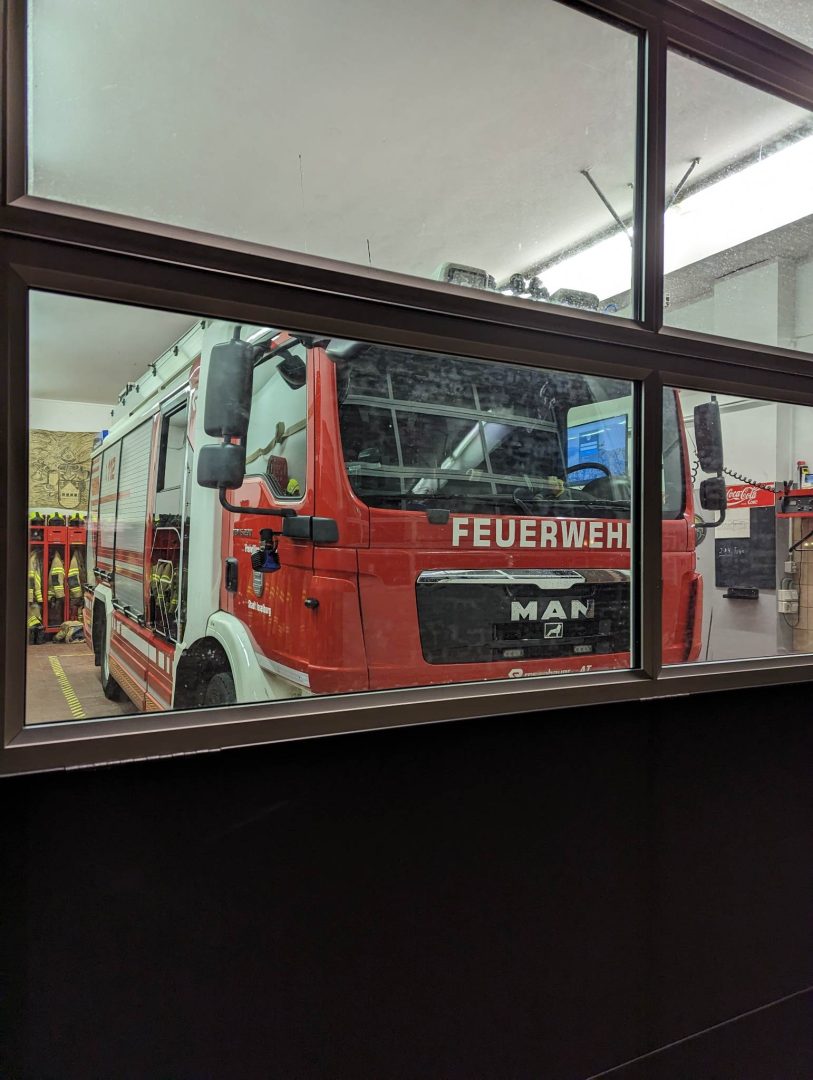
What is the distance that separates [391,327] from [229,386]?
50 cm

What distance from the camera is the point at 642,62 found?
141 centimetres

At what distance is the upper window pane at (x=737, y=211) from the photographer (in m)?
1.51

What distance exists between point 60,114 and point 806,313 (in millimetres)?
1749

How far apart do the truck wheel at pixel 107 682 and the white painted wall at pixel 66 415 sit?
400 millimetres

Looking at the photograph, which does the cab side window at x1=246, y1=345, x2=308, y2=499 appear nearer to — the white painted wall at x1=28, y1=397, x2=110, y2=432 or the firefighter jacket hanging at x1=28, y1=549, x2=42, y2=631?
the white painted wall at x1=28, y1=397, x2=110, y2=432

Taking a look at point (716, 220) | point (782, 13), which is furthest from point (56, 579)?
point (782, 13)

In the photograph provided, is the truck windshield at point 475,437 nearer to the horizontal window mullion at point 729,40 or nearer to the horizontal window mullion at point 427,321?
the horizontal window mullion at point 427,321

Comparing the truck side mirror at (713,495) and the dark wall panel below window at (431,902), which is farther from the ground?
the truck side mirror at (713,495)

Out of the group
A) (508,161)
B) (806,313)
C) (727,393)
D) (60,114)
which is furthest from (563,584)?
(60,114)

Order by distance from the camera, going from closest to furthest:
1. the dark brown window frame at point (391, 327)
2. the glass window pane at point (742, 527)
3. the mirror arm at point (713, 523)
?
the dark brown window frame at point (391, 327) < the glass window pane at point (742, 527) < the mirror arm at point (713, 523)

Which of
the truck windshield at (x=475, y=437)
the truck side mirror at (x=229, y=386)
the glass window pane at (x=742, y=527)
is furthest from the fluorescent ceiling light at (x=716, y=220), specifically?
the truck side mirror at (x=229, y=386)

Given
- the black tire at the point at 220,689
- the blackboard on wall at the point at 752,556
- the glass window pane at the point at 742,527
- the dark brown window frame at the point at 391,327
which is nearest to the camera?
the dark brown window frame at the point at 391,327

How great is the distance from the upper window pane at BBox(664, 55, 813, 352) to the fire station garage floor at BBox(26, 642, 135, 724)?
1.31 m

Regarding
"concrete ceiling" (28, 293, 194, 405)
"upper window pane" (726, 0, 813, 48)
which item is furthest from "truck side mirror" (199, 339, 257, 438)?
"upper window pane" (726, 0, 813, 48)
